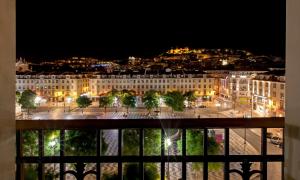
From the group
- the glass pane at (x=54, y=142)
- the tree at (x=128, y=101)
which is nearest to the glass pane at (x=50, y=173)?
the glass pane at (x=54, y=142)

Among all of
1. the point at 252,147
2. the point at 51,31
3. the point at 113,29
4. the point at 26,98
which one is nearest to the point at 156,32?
the point at 113,29

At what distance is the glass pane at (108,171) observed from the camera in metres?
8.73

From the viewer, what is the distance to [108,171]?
9930mm

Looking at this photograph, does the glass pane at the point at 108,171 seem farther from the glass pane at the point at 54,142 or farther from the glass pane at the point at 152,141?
the glass pane at the point at 54,142

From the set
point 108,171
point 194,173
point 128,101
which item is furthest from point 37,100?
point 194,173

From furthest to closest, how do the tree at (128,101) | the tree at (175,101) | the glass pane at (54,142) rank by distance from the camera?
1. the tree at (128,101)
2. the tree at (175,101)
3. the glass pane at (54,142)

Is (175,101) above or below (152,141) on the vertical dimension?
above

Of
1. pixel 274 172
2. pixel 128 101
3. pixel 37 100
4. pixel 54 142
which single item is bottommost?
pixel 274 172

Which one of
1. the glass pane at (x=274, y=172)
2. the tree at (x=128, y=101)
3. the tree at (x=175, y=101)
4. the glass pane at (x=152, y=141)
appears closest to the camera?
the glass pane at (x=152, y=141)

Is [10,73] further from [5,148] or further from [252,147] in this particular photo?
[252,147]

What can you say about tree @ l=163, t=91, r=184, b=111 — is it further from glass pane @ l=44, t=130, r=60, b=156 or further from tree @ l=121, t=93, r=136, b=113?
glass pane @ l=44, t=130, r=60, b=156

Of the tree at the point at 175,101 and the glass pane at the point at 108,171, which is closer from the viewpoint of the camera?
the glass pane at the point at 108,171

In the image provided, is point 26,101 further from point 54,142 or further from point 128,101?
point 54,142

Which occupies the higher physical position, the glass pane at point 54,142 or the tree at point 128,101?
the glass pane at point 54,142
